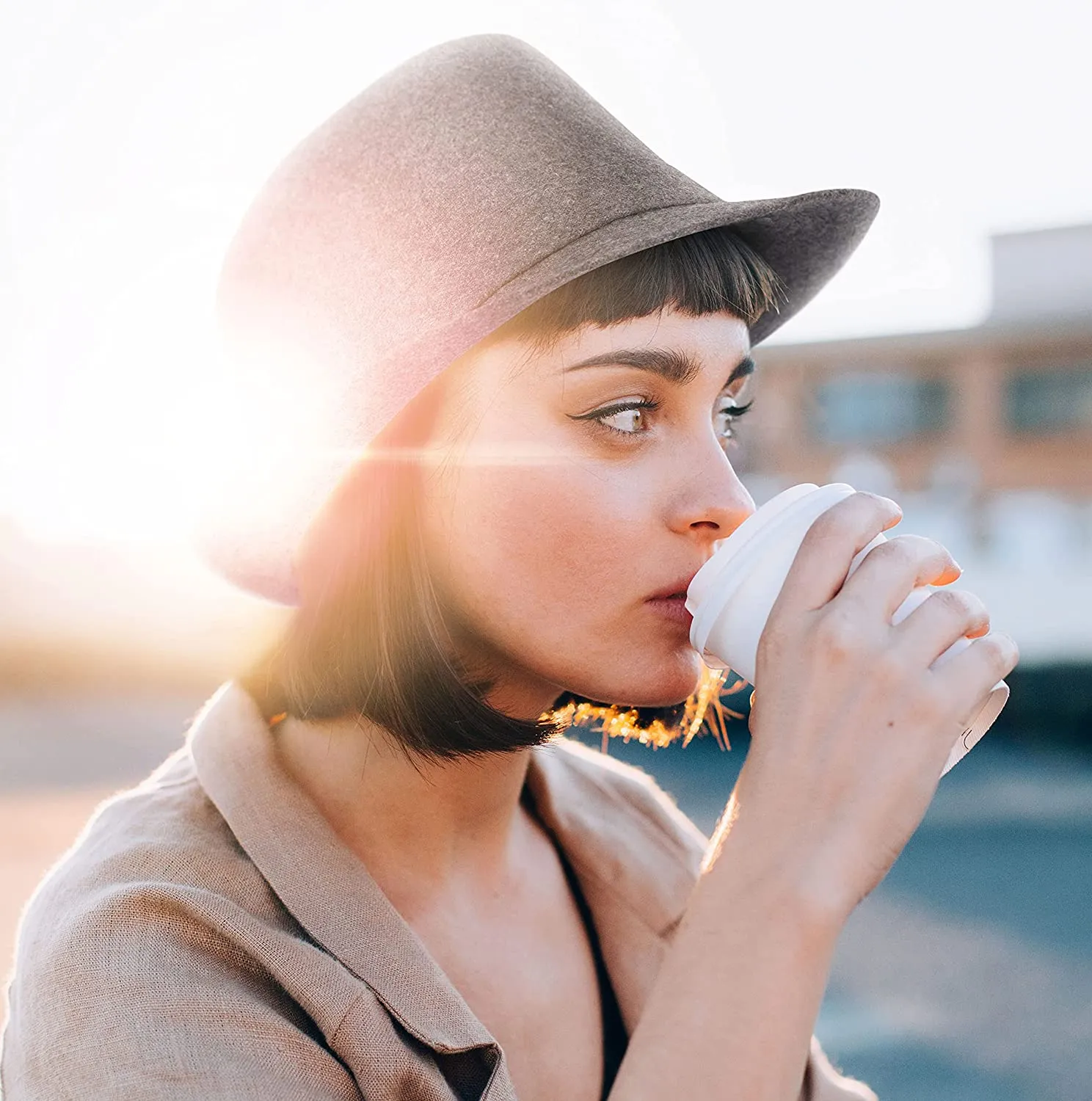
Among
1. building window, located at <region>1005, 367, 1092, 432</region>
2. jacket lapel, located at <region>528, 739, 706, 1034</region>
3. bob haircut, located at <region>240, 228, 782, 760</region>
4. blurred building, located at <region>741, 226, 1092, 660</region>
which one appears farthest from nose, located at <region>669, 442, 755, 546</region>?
building window, located at <region>1005, 367, 1092, 432</region>

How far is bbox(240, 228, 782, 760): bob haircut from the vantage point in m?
1.83

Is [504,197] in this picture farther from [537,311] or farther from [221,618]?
[221,618]

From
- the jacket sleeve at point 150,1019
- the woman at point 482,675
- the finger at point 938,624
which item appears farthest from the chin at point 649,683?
the jacket sleeve at point 150,1019

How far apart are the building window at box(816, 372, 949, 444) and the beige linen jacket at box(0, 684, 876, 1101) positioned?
85.8ft

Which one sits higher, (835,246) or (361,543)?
(835,246)

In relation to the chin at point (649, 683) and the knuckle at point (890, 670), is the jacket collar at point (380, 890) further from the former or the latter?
the knuckle at point (890, 670)

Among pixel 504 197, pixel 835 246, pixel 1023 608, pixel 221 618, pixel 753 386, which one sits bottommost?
pixel 221 618

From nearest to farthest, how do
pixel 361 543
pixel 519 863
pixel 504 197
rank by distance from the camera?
pixel 504 197
pixel 361 543
pixel 519 863

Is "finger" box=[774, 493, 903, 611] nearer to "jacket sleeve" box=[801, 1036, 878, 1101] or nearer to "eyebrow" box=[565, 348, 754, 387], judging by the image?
"eyebrow" box=[565, 348, 754, 387]

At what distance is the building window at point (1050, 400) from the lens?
25.9 m

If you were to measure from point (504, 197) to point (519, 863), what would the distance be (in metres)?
1.17

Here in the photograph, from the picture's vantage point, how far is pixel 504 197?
172 cm

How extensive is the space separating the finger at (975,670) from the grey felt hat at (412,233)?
0.72 meters

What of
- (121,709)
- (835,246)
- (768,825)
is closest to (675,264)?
(835,246)
